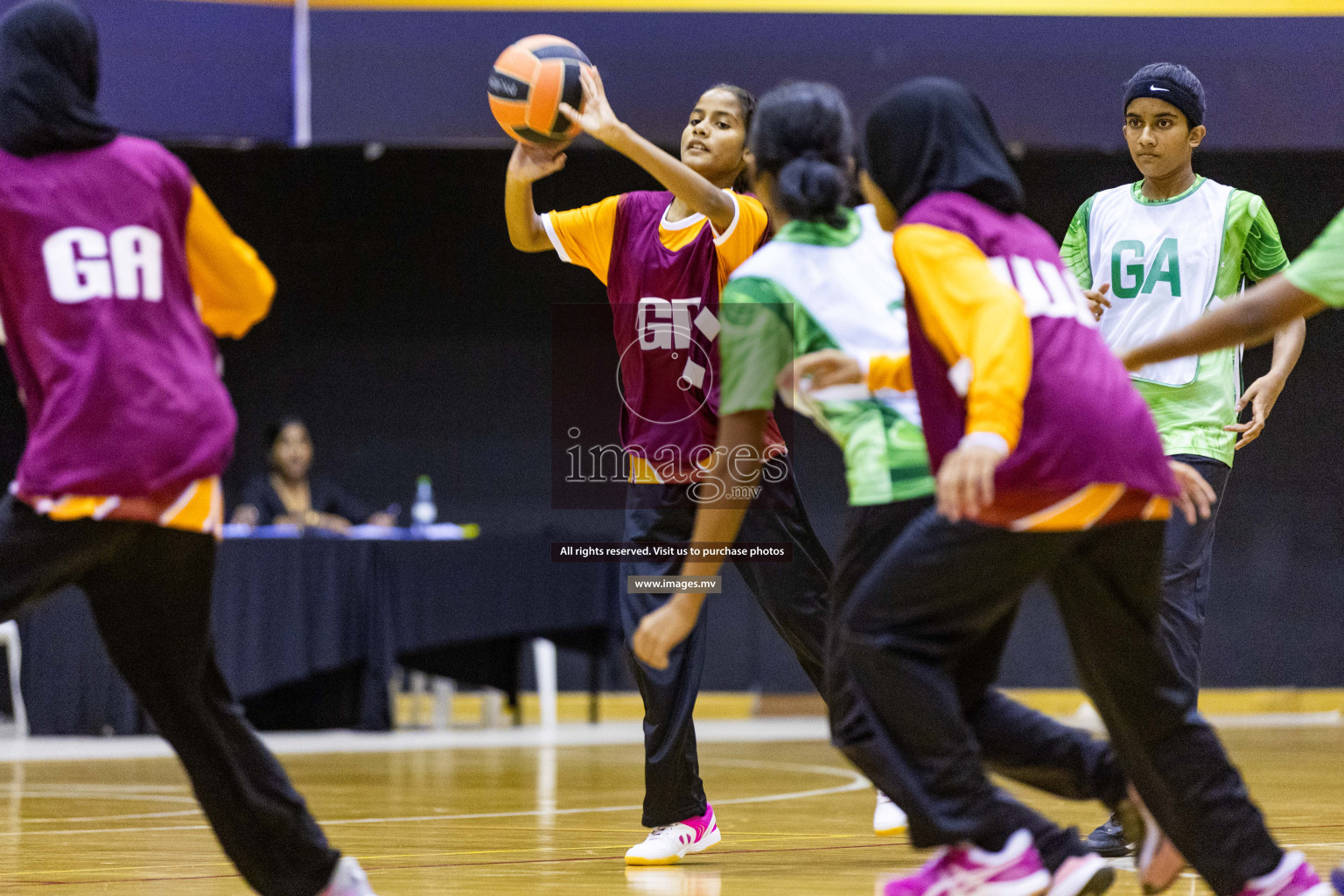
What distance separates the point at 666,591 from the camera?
A: 14.0ft

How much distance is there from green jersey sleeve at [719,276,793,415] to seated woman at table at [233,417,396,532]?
7103mm

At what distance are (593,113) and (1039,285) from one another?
68.6 inches

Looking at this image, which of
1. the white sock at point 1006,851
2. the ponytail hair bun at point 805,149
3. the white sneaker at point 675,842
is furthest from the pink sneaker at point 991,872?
the white sneaker at point 675,842

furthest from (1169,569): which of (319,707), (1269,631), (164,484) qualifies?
(1269,631)

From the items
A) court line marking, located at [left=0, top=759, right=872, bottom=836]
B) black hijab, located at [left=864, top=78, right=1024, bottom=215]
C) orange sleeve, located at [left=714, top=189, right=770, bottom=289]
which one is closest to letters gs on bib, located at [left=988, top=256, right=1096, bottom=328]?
black hijab, located at [left=864, top=78, right=1024, bottom=215]

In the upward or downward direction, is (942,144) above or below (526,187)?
above

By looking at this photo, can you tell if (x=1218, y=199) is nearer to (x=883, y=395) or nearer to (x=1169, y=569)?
(x=1169, y=569)

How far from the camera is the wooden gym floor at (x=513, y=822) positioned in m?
3.74

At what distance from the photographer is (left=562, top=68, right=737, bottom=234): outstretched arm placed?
12.9 ft

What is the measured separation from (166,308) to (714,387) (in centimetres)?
178

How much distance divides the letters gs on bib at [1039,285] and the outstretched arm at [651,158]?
1370mm

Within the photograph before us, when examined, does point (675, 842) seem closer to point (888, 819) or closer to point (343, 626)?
point (888, 819)

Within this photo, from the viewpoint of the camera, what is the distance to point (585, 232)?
4.53 meters

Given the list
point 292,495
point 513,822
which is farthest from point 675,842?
point 292,495
